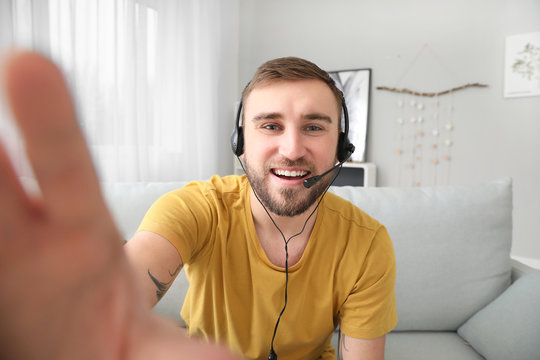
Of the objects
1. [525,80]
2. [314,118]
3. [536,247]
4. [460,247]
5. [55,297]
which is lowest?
[536,247]

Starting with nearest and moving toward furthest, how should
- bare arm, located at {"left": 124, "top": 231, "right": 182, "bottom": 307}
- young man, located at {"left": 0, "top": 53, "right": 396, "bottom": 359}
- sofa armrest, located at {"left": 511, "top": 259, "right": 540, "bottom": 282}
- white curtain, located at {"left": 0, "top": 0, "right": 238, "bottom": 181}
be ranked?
1. bare arm, located at {"left": 124, "top": 231, "right": 182, "bottom": 307}
2. young man, located at {"left": 0, "top": 53, "right": 396, "bottom": 359}
3. sofa armrest, located at {"left": 511, "top": 259, "right": 540, "bottom": 282}
4. white curtain, located at {"left": 0, "top": 0, "right": 238, "bottom": 181}

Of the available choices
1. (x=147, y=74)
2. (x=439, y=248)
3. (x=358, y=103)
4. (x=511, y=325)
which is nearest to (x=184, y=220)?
(x=439, y=248)

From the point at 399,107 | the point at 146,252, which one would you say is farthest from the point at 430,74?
the point at 146,252

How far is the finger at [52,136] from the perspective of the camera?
0.50ft

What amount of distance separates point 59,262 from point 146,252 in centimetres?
46

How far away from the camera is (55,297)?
0.59ft

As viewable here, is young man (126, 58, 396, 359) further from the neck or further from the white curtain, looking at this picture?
the white curtain

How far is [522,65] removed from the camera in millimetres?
2576

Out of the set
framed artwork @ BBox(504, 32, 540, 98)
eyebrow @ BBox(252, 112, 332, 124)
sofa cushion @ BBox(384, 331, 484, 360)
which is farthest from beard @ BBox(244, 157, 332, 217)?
framed artwork @ BBox(504, 32, 540, 98)

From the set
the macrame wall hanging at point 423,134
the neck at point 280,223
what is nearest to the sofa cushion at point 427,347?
the neck at point 280,223

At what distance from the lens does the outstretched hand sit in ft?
0.57

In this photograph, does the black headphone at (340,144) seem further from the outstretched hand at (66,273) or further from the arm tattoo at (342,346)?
the outstretched hand at (66,273)

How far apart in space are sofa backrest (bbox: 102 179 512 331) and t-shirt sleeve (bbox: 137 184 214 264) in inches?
15.1

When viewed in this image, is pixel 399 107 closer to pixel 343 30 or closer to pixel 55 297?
pixel 343 30
